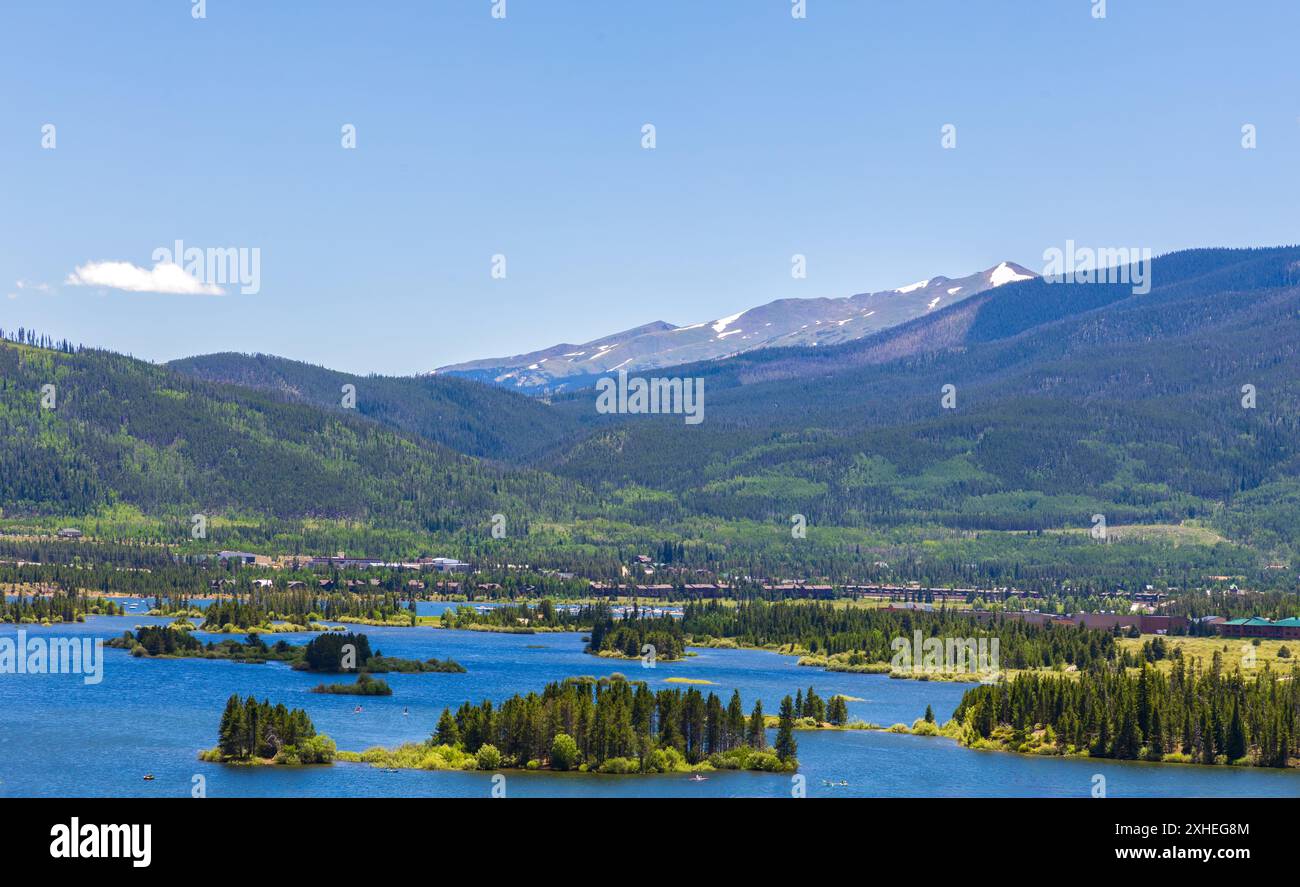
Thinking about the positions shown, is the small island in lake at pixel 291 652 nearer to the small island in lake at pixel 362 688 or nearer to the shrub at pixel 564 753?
Answer: the small island in lake at pixel 362 688

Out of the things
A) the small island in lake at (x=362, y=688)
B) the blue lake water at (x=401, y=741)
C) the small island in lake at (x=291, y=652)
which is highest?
the small island in lake at (x=291, y=652)

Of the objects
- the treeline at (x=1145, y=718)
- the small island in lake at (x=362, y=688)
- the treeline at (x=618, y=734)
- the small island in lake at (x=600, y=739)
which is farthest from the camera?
the small island in lake at (x=362, y=688)

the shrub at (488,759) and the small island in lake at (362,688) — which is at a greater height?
the small island in lake at (362,688)

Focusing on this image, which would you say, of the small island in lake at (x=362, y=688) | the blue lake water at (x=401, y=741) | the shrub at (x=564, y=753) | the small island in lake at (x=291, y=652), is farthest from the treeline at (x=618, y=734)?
the small island in lake at (x=291, y=652)

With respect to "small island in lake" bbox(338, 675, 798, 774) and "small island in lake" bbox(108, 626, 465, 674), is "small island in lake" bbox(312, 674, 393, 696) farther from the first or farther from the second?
"small island in lake" bbox(338, 675, 798, 774)
